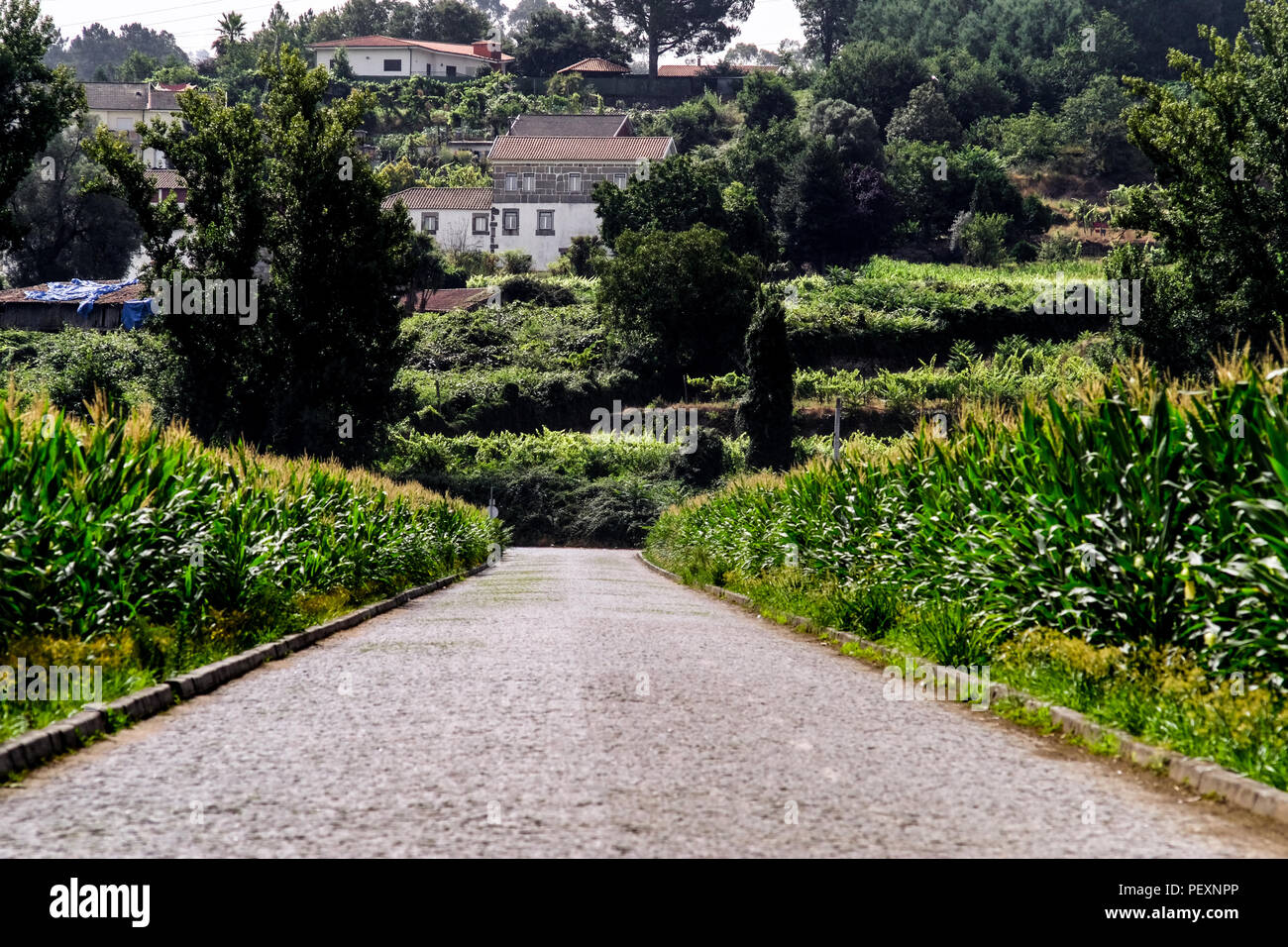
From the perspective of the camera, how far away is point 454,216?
316 feet

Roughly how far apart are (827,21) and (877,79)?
112ft

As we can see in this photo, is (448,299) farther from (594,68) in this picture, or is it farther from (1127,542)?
(1127,542)

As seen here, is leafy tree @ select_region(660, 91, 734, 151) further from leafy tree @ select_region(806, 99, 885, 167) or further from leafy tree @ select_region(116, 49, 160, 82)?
leafy tree @ select_region(116, 49, 160, 82)

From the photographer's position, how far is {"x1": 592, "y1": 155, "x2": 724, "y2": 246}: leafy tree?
76.4 metres

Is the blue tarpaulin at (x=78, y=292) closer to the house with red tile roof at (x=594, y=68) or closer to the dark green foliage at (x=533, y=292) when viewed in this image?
the dark green foliage at (x=533, y=292)

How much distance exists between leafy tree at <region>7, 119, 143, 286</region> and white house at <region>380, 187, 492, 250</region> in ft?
62.3

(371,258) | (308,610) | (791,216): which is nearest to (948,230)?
(791,216)

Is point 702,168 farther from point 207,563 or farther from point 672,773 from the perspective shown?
point 672,773

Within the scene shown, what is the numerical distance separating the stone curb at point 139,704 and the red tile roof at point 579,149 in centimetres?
8637

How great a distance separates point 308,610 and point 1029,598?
9289 mm

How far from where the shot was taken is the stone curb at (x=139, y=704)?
24.8 feet

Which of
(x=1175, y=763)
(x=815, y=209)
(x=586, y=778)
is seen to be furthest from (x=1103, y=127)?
(x=586, y=778)

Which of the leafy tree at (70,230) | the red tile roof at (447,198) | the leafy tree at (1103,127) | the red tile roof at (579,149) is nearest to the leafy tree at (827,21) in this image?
the leafy tree at (1103,127)

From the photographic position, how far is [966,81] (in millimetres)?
108312
